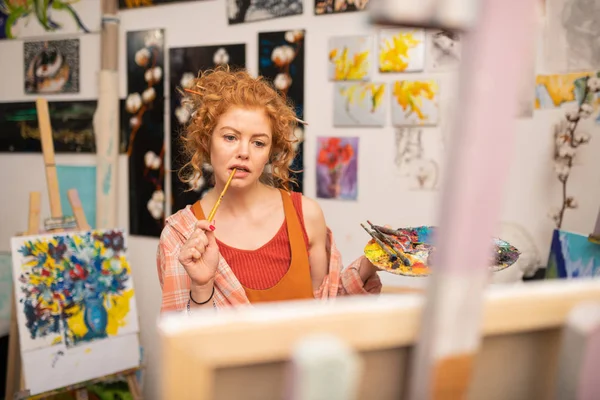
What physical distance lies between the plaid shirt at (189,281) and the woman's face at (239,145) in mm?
161

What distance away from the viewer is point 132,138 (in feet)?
8.21

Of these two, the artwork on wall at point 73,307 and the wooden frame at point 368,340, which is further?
the artwork on wall at point 73,307

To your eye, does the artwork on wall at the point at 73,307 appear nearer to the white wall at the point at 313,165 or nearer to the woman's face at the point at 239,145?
the white wall at the point at 313,165

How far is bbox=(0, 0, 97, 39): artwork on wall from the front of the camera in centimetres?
253

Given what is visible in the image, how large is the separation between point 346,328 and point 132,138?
2298 millimetres

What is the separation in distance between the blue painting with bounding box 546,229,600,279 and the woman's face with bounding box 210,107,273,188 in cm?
87

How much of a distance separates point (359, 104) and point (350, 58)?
0.18 metres

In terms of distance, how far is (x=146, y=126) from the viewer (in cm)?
246

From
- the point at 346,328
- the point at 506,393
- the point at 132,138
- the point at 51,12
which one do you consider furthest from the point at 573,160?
the point at 51,12

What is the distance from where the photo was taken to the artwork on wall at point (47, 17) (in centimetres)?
253

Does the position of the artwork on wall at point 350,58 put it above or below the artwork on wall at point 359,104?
above

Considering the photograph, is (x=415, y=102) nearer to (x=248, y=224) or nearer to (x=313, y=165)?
(x=313, y=165)

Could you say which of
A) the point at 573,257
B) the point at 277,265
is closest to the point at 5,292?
the point at 277,265

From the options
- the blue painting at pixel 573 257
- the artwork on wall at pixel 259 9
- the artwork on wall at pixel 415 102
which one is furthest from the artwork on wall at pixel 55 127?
the blue painting at pixel 573 257
